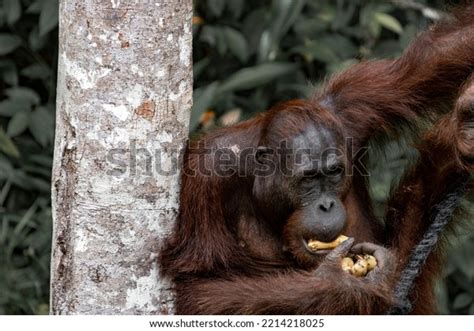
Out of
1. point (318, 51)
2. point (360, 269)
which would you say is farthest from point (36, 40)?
point (360, 269)

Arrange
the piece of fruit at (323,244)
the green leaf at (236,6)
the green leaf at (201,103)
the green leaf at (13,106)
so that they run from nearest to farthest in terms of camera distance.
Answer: the piece of fruit at (323,244)
the green leaf at (201,103)
the green leaf at (13,106)
the green leaf at (236,6)

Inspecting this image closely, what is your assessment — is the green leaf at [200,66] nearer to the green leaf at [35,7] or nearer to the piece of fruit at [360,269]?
the green leaf at [35,7]

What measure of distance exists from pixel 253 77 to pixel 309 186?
1483 mm

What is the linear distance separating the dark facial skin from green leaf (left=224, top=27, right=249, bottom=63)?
154cm

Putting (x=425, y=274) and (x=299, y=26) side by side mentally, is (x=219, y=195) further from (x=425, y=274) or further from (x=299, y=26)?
(x=299, y=26)

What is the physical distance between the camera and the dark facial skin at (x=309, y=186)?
329 cm

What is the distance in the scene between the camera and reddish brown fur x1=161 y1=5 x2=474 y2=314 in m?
3.20

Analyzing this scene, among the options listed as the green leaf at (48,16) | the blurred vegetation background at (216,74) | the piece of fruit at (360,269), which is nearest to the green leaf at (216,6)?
the blurred vegetation background at (216,74)

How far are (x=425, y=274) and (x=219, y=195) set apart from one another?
0.88 m

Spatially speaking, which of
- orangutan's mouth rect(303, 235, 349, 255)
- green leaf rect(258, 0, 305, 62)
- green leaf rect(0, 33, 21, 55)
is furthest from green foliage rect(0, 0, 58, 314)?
orangutan's mouth rect(303, 235, 349, 255)

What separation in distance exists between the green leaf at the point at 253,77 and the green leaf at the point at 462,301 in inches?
53.5

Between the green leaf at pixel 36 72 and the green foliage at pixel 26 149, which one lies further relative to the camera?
the green leaf at pixel 36 72

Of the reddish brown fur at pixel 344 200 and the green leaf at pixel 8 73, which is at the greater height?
the green leaf at pixel 8 73

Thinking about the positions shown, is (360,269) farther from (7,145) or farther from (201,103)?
(7,145)
